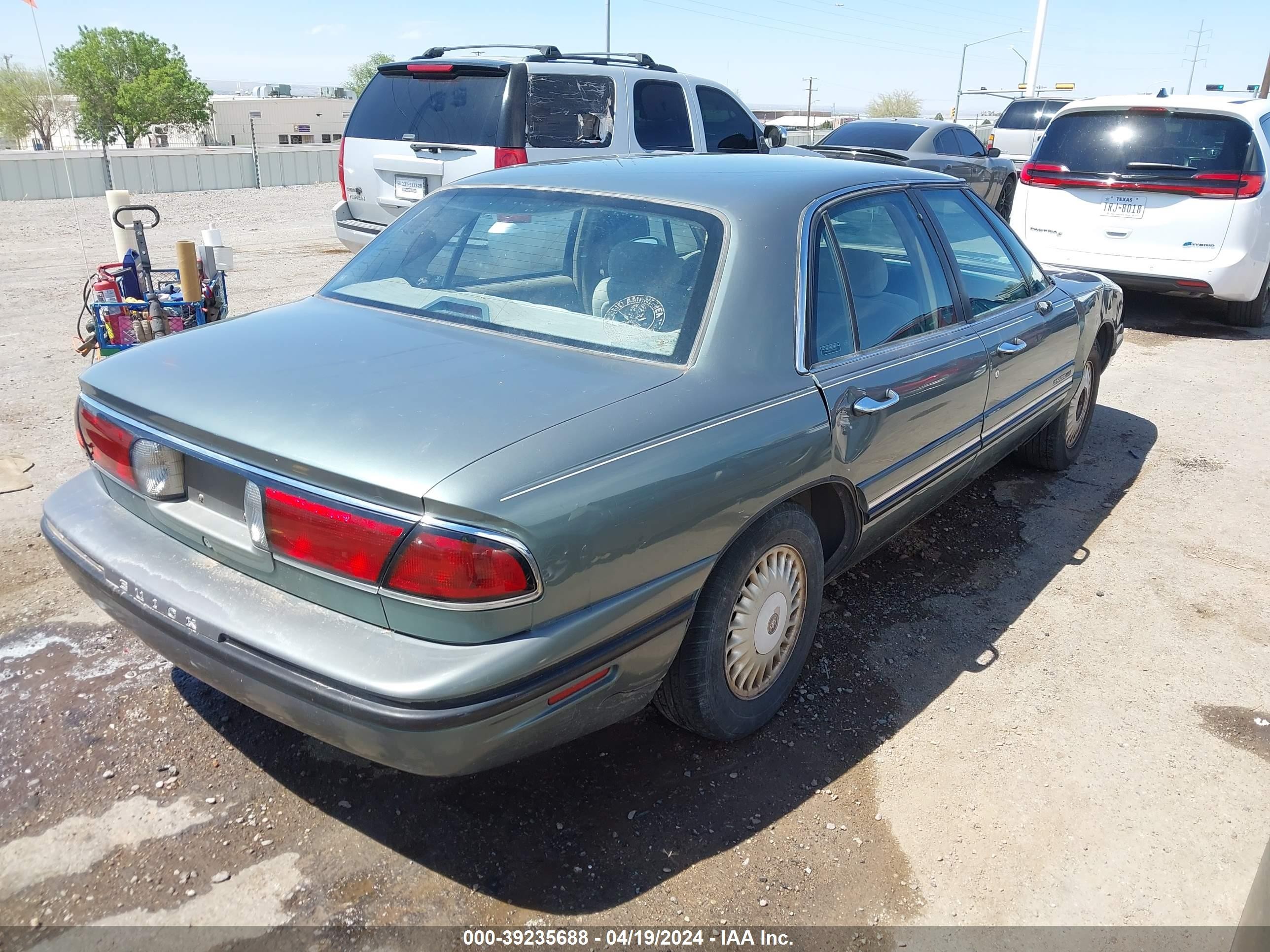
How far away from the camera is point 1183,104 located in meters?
8.17

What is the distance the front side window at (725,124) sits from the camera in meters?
8.73

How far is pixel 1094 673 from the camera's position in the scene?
11.5ft

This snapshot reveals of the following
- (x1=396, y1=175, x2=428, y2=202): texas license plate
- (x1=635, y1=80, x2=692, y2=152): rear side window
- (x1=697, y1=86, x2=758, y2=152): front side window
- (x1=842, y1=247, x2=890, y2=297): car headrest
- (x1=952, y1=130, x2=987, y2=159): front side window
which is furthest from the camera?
(x1=952, y1=130, x2=987, y2=159): front side window

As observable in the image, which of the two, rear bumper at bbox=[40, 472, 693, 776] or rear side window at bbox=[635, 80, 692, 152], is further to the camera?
rear side window at bbox=[635, 80, 692, 152]

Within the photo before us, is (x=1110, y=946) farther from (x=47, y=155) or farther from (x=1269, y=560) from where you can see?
(x=47, y=155)

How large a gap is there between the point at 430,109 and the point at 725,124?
2904mm

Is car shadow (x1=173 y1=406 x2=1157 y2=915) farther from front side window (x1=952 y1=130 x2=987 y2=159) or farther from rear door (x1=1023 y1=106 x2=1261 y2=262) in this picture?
front side window (x1=952 y1=130 x2=987 y2=159)

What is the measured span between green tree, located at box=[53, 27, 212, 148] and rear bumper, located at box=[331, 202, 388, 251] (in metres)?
79.1

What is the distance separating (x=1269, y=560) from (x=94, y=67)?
89.5 meters

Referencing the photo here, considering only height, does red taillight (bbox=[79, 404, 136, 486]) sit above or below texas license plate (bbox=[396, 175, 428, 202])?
below

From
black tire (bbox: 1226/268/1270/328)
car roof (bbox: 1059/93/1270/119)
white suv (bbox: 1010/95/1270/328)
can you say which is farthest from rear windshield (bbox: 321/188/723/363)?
black tire (bbox: 1226/268/1270/328)

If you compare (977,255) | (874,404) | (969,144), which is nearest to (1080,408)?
(977,255)

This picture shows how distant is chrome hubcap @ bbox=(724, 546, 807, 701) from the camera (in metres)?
2.79

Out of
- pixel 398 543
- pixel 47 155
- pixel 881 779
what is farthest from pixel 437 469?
pixel 47 155
